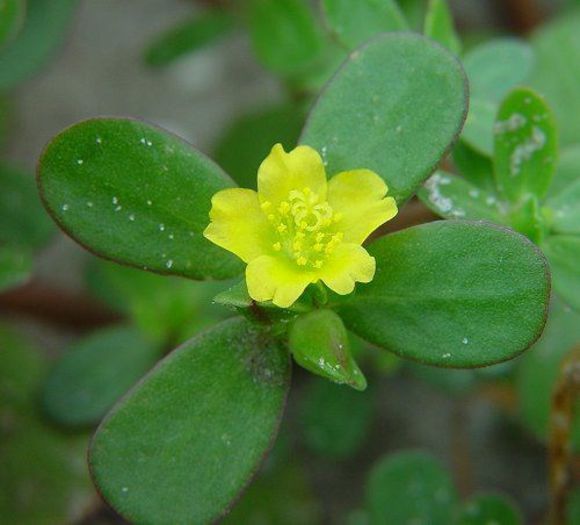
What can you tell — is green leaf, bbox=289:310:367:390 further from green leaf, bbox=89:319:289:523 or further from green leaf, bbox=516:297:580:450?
green leaf, bbox=516:297:580:450

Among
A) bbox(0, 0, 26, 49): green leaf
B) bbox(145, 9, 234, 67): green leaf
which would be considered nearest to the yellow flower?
bbox(0, 0, 26, 49): green leaf

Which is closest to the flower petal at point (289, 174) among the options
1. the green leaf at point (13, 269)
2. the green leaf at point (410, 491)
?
the green leaf at point (13, 269)

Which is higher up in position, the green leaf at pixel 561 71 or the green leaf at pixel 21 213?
the green leaf at pixel 21 213

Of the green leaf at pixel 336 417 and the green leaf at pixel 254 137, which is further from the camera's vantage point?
the green leaf at pixel 254 137

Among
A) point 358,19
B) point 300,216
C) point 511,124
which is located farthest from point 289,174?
point 358,19

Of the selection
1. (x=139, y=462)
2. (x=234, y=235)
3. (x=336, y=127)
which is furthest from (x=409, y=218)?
(x=139, y=462)

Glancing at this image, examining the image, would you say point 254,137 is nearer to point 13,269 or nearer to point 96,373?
point 96,373

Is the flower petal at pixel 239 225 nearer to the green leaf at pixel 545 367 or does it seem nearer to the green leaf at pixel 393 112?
the green leaf at pixel 393 112
